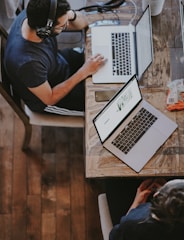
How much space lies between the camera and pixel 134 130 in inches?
75.4

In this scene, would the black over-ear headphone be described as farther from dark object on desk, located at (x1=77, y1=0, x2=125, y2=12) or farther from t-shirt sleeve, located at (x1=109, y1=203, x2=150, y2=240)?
t-shirt sleeve, located at (x1=109, y1=203, x2=150, y2=240)

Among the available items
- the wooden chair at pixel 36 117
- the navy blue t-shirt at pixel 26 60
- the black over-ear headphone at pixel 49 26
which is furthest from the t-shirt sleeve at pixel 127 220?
the black over-ear headphone at pixel 49 26

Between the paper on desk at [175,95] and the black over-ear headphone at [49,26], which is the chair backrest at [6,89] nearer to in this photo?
the black over-ear headphone at [49,26]

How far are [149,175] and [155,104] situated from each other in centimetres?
33

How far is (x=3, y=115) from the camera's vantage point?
8.67 ft

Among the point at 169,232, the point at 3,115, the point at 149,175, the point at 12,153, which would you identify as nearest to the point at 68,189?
the point at 12,153

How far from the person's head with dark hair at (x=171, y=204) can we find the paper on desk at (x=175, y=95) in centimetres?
39

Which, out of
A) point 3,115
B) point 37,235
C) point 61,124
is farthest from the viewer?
point 3,115

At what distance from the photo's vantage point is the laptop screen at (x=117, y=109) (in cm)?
186

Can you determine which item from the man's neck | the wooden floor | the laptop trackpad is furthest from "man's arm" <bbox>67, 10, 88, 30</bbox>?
the wooden floor

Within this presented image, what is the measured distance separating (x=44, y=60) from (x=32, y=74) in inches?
3.8

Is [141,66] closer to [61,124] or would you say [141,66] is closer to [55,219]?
[61,124]

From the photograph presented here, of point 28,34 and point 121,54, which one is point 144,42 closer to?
point 121,54

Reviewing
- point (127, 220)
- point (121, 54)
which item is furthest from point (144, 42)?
point (127, 220)
